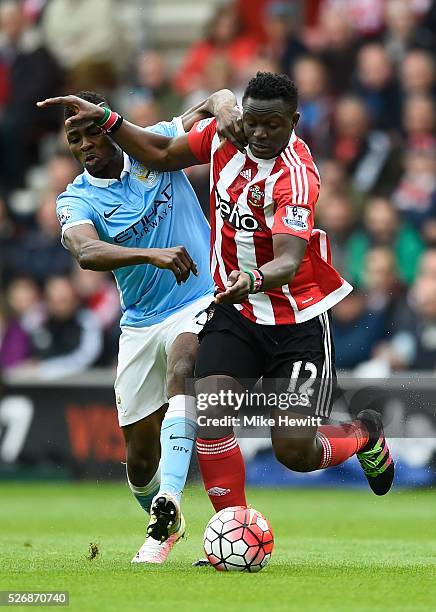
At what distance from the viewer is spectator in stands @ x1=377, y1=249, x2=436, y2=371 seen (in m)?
12.9

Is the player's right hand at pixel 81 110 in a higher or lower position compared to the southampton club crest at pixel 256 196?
higher

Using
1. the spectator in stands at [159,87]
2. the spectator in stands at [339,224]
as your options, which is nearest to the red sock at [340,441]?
the spectator in stands at [339,224]

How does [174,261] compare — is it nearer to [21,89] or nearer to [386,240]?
[386,240]

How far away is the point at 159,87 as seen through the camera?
16750 mm

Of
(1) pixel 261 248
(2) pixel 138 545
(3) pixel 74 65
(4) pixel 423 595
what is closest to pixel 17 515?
(2) pixel 138 545

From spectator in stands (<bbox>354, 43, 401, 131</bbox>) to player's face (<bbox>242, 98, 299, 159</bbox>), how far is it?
7635 mm

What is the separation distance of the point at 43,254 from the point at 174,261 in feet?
30.1

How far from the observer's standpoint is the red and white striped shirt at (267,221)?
7453 millimetres

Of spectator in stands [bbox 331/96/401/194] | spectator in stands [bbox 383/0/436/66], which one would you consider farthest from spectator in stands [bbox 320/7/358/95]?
spectator in stands [bbox 331/96/401/194]

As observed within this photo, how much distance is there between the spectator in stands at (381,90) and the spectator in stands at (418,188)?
60cm

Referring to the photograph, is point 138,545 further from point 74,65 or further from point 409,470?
point 74,65

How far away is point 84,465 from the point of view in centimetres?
1445

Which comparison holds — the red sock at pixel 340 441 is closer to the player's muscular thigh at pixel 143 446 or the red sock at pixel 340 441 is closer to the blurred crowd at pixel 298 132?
the player's muscular thigh at pixel 143 446

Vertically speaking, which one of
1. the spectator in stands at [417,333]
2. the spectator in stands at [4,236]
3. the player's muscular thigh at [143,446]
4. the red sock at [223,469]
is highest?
the red sock at [223,469]
